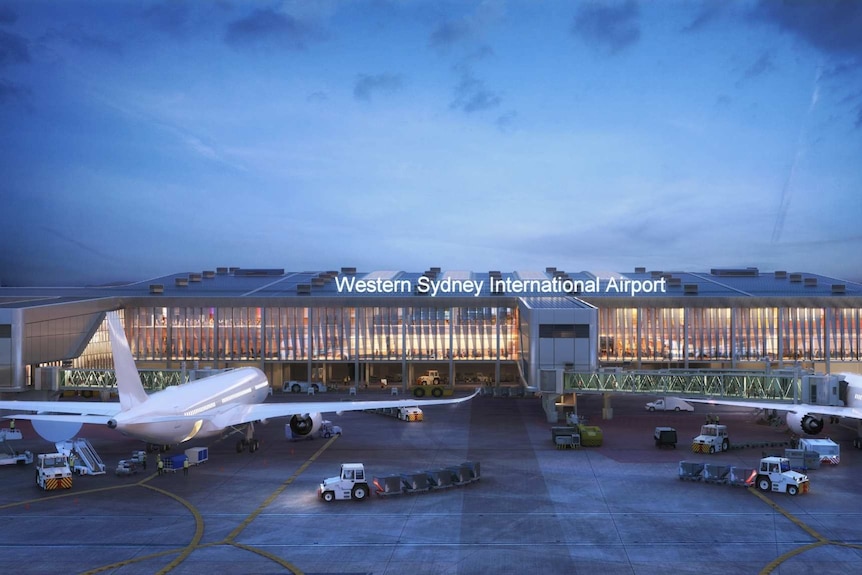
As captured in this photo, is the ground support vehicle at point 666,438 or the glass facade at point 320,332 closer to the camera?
the ground support vehicle at point 666,438

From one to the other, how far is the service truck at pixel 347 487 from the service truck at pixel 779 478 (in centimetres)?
2393

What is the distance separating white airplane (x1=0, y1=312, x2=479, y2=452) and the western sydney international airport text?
151ft

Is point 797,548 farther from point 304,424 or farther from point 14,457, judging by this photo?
point 14,457

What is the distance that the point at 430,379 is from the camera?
112812mm

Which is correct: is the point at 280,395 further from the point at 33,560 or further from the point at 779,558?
the point at 779,558

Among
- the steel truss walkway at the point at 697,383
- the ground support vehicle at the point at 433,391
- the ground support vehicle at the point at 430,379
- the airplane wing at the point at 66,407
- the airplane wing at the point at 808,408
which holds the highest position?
the steel truss walkway at the point at 697,383

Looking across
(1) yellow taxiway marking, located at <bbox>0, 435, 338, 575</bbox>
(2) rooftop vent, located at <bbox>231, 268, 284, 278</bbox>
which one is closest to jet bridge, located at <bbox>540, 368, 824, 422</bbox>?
(1) yellow taxiway marking, located at <bbox>0, 435, 338, 575</bbox>

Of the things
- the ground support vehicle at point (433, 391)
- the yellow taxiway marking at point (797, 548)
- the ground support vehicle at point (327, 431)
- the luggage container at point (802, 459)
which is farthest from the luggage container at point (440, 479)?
the ground support vehicle at point (433, 391)

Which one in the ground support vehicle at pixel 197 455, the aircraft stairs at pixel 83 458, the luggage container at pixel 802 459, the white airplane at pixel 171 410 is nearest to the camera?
the white airplane at pixel 171 410

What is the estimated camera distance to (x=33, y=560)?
33.6 metres

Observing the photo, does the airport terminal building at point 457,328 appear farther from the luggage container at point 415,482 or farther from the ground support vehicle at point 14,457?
the luggage container at point 415,482

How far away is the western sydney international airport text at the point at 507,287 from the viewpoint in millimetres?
112750

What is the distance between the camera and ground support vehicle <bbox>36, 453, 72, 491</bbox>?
154 ft

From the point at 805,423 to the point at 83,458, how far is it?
5427 cm
